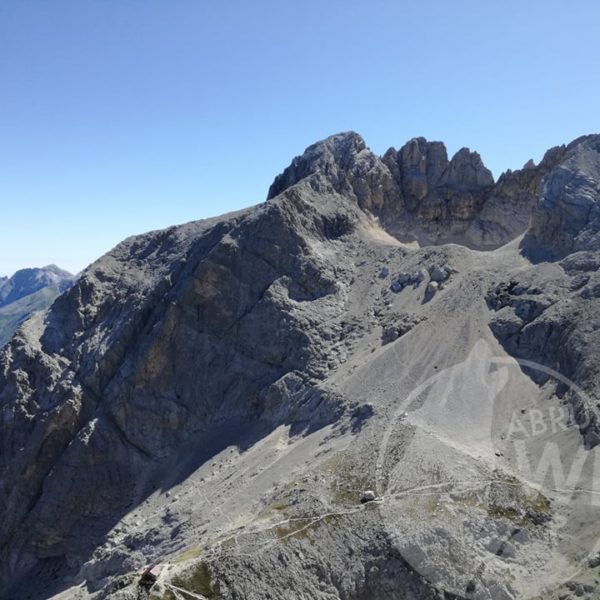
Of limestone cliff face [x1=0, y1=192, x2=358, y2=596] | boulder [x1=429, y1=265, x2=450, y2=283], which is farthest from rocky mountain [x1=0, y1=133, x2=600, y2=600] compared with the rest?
boulder [x1=429, y1=265, x2=450, y2=283]

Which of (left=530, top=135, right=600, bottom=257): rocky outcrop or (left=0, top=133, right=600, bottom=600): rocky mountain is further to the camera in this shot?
(left=530, top=135, right=600, bottom=257): rocky outcrop

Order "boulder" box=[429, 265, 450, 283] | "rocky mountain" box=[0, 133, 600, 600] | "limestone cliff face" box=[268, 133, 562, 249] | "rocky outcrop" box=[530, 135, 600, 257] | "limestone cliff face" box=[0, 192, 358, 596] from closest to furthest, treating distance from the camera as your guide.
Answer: "rocky mountain" box=[0, 133, 600, 600], "rocky outcrop" box=[530, 135, 600, 257], "limestone cliff face" box=[0, 192, 358, 596], "boulder" box=[429, 265, 450, 283], "limestone cliff face" box=[268, 133, 562, 249]

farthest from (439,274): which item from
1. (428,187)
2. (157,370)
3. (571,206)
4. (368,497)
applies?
(157,370)

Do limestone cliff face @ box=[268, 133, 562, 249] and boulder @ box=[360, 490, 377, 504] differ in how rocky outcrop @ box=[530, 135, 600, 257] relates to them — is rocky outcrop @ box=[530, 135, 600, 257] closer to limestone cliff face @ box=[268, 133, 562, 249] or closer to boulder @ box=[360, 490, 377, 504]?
limestone cliff face @ box=[268, 133, 562, 249]

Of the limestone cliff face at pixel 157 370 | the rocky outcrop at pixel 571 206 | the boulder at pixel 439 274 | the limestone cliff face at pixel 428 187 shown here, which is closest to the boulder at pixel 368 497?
the limestone cliff face at pixel 157 370

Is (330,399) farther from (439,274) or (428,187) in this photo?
(428,187)

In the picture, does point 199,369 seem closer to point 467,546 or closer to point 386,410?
point 386,410

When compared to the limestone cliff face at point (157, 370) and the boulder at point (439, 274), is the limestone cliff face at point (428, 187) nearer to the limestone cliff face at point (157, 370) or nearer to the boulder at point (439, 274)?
the limestone cliff face at point (157, 370)

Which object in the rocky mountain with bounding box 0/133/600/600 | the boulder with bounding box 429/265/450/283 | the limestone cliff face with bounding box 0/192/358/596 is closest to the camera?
the rocky mountain with bounding box 0/133/600/600
